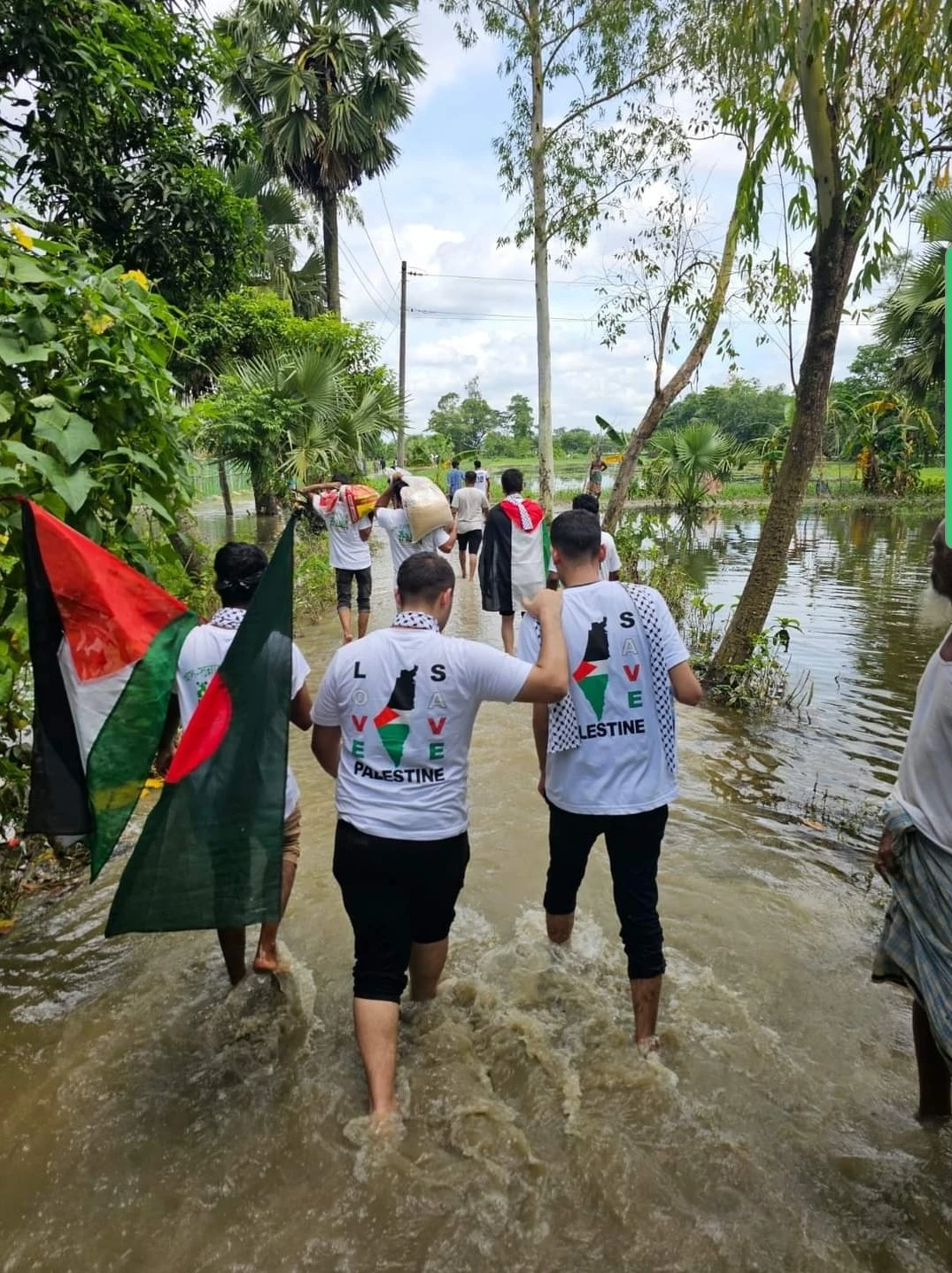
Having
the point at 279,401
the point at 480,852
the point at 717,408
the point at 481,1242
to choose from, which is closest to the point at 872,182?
the point at 480,852

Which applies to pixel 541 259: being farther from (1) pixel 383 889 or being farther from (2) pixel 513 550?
(1) pixel 383 889

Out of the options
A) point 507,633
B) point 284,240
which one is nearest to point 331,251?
point 284,240

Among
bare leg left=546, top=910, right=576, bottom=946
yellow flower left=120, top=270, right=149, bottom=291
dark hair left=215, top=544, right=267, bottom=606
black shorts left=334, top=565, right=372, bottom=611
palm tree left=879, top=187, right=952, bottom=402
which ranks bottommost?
bare leg left=546, top=910, right=576, bottom=946

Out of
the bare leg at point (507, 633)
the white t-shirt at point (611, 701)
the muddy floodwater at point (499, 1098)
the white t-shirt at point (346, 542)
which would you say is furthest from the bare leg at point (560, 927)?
the white t-shirt at point (346, 542)

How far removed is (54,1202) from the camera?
2.27m

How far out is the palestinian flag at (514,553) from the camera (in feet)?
23.4

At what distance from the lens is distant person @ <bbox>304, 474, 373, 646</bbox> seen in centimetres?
786

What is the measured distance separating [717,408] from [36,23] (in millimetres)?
60578

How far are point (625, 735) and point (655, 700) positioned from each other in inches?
6.6

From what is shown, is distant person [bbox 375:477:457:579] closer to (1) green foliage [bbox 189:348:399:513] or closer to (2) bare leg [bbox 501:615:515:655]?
(2) bare leg [bbox 501:615:515:655]

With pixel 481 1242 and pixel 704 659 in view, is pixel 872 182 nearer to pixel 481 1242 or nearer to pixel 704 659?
pixel 704 659

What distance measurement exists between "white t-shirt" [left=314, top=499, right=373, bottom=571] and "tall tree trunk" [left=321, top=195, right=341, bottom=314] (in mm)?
13936

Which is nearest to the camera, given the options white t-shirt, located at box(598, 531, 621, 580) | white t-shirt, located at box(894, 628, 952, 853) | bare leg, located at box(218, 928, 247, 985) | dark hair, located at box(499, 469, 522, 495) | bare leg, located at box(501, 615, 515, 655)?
white t-shirt, located at box(894, 628, 952, 853)

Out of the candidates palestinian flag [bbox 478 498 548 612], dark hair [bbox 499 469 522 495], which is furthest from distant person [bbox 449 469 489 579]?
palestinian flag [bbox 478 498 548 612]
